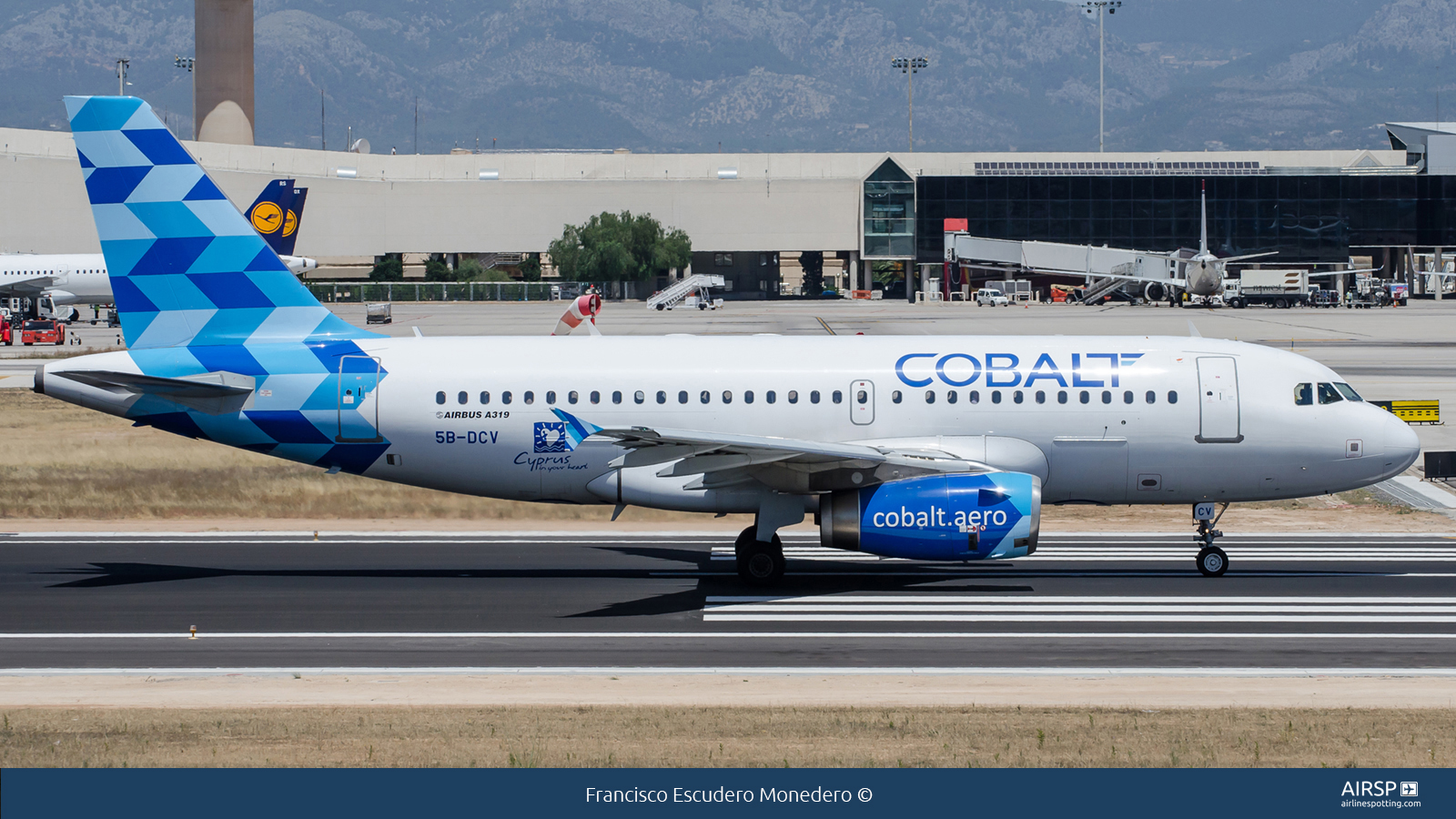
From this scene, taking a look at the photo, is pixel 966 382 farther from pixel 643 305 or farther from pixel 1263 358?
pixel 643 305

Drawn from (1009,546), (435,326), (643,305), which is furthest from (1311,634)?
(643,305)

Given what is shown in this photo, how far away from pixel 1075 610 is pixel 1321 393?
6.30 m

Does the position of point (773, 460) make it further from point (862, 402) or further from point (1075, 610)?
point (1075, 610)

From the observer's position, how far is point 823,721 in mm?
16719

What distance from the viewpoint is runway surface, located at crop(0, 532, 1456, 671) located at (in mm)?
21031

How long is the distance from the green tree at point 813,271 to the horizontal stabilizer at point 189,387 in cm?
16829

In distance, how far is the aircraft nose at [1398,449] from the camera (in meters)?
25.3

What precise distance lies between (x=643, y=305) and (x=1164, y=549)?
13169cm

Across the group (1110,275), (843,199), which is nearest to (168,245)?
(1110,275)

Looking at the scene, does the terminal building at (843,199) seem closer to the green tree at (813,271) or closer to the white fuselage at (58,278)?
the green tree at (813,271)

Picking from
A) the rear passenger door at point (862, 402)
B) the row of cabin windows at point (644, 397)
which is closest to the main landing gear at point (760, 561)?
the row of cabin windows at point (644, 397)

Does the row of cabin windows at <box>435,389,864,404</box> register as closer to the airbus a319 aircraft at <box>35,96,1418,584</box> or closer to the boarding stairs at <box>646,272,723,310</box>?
the airbus a319 aircraft at <box>35,96,1418,584</box>

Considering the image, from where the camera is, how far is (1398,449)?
83.0 feet

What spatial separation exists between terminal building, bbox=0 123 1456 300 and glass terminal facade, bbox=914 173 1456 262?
0.20 meters
